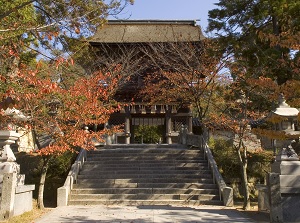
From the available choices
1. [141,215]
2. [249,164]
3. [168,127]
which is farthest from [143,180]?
[168,127]

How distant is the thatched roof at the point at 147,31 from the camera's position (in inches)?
850

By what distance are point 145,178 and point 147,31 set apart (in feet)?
46.1

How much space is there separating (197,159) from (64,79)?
288 inches

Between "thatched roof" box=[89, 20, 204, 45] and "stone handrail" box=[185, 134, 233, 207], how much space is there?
7.75 m

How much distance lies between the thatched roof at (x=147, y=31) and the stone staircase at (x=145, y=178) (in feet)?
28.7

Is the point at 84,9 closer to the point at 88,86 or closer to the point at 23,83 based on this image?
the point at 23,83

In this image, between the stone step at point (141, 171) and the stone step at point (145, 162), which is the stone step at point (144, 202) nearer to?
the stone step at point (141, 171)

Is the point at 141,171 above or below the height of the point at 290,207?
above

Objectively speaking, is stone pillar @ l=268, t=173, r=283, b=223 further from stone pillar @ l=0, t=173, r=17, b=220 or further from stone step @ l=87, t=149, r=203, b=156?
stone step @ l=87, t=149, r=203, b=156

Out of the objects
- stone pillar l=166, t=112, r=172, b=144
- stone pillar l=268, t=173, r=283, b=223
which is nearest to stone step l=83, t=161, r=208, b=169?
stone pillar l=268, t=173, r=283, b=223

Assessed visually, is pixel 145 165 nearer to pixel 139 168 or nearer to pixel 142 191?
pixel 139 168

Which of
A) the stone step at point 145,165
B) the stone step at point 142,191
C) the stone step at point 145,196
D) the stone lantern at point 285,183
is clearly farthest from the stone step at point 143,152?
the stone lantern at point 285,183

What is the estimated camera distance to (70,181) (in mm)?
12109

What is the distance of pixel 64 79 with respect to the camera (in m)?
15.2
